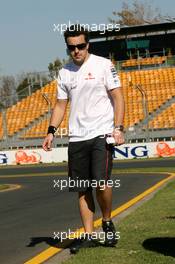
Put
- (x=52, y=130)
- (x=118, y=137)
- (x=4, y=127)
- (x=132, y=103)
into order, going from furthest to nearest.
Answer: (x=132, y=103) < (x=4, y=127) < (x=52, y=130) < (x=118, y=137)

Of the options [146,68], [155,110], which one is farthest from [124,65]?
[155,110]

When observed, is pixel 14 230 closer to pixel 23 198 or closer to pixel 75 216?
pixel 75 216

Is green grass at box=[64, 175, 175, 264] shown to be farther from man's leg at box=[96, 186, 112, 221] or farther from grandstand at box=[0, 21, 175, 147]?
grandstand at box=[0, 21, 175, 147]

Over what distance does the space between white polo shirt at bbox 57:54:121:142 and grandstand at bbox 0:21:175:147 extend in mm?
26831

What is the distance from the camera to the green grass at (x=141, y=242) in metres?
5.54

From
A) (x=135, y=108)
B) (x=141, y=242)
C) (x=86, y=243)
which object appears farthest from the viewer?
(x=135, y=108)

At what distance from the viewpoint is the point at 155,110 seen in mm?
39906

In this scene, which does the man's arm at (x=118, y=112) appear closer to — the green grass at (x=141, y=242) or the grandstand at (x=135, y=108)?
the green grass at (x=141, y=242)

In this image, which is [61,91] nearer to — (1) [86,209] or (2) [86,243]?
(1) [86,209]

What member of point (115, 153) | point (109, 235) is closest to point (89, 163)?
point (109, 235)

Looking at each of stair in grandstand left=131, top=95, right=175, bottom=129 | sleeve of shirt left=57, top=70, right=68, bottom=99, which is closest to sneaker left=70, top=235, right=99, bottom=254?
sleeve of shirt left=57, top=70, right=68, bottom=99

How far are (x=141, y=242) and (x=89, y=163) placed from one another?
1.03 meters

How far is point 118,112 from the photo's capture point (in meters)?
5.99

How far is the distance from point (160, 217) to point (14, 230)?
6.66 ft
